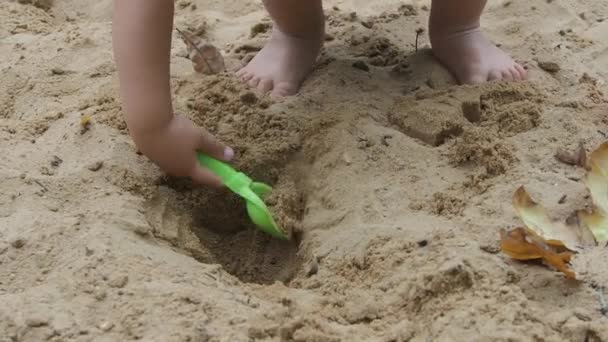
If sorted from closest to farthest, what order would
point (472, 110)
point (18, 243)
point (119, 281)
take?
point (119, 281) → point (18, 243) → point (472, 110)

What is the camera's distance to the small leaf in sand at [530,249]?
1.17 metres

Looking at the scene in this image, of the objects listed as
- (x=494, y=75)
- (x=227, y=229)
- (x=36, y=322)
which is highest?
(x=36, y=322)

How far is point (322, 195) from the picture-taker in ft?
4.99

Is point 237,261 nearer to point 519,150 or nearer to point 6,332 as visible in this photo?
point 6,332

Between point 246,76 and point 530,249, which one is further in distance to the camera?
point 246,76

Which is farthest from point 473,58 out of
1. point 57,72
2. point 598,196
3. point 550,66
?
point 57,72

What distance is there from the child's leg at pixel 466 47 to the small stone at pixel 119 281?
1.03 m

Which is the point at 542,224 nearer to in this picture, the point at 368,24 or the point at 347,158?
the point at 347,158

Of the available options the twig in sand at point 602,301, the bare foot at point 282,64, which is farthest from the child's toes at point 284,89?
the twig in sand at point 602,301

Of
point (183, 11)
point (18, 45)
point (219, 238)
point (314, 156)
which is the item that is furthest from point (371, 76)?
point (18, 45)

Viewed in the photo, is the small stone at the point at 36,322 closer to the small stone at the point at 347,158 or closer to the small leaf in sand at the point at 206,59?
the small stone at the point at 347,158

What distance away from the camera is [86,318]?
1.14m

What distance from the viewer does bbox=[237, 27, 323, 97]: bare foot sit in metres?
1.91

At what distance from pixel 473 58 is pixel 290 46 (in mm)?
460
